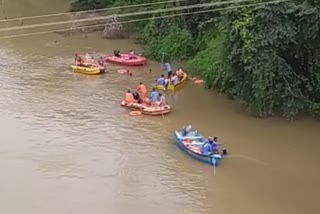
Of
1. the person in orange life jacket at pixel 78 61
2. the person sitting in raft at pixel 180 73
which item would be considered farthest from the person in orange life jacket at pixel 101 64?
the person sitting in raft at pixel 180 73

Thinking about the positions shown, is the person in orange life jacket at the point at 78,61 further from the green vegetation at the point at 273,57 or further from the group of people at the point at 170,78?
the green vegetation at the point at 273,57

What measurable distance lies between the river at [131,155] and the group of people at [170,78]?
1.51 ft

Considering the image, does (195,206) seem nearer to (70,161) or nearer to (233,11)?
(70,161)

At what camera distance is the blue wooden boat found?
15.9 metres

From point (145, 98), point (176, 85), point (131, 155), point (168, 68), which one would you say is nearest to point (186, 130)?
point (131, 155)

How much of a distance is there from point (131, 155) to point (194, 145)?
1540 mm

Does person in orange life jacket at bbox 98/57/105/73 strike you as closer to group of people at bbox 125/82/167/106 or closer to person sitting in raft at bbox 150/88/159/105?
group of people at bbox 125/82/167/106

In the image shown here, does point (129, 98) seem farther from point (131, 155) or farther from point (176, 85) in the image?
point (131, 155)

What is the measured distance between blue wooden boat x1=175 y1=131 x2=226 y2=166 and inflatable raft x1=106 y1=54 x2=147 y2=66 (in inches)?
269

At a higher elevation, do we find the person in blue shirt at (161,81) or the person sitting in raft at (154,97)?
the person in blue shirt at (161,81)

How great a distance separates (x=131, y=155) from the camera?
53.7 feet

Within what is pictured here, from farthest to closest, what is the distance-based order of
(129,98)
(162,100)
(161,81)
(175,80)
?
(175,80), (161,81), (129,98), (162,100)

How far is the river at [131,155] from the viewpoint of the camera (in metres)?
14.2

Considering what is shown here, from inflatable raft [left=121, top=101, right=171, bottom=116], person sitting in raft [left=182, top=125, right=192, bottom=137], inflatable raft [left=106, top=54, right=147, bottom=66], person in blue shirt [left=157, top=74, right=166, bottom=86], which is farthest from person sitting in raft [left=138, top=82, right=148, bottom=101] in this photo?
inflatable raft [left=106, top=54, right=147, bottom=66]
